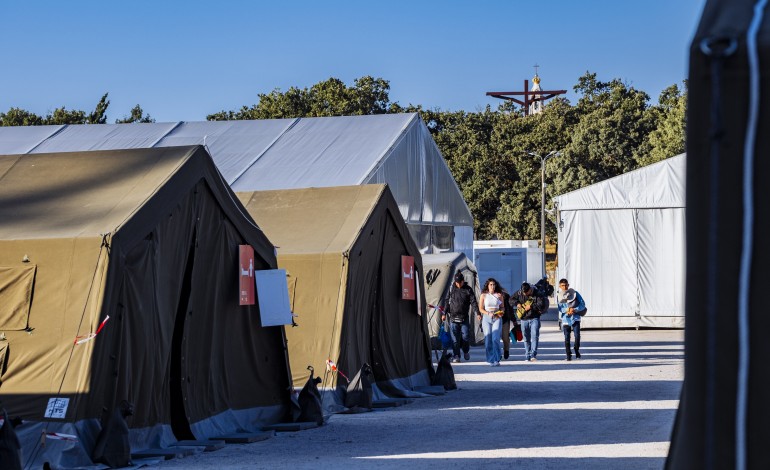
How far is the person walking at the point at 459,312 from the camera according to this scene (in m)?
22.5

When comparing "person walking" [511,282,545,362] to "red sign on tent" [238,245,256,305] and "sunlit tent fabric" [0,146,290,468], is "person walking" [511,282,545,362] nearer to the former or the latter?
"sunlit tent fabric" [0,146,290,468]

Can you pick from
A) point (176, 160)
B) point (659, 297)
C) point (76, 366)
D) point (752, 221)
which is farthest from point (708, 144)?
A: point (659, 297)

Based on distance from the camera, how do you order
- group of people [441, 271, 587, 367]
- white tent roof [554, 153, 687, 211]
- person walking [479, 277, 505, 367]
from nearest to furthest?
person walking [479, 277, 505, 367]
group of people [441, 271, 587, 367]
white tent roof [554, 153, 687, 211]

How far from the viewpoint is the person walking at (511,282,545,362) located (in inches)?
875

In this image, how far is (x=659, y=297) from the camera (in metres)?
33.3

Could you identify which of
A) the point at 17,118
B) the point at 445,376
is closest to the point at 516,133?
the point at 17,118

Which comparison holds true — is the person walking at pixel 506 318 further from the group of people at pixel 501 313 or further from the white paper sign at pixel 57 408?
the white paper sign at pixel 57 408

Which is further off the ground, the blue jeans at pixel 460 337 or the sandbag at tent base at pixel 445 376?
the blue jeans at pixel 460 337

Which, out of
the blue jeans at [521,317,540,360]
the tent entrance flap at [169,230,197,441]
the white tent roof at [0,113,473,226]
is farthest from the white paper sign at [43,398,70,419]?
the white tent roof at [0,113,473,226]

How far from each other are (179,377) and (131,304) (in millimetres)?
1320

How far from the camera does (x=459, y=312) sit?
22.6 m

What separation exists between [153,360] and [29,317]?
126 cm

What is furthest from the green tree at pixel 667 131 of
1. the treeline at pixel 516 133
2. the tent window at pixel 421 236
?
the tent window at pixel 421 236

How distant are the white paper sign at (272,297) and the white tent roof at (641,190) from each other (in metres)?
22.1
